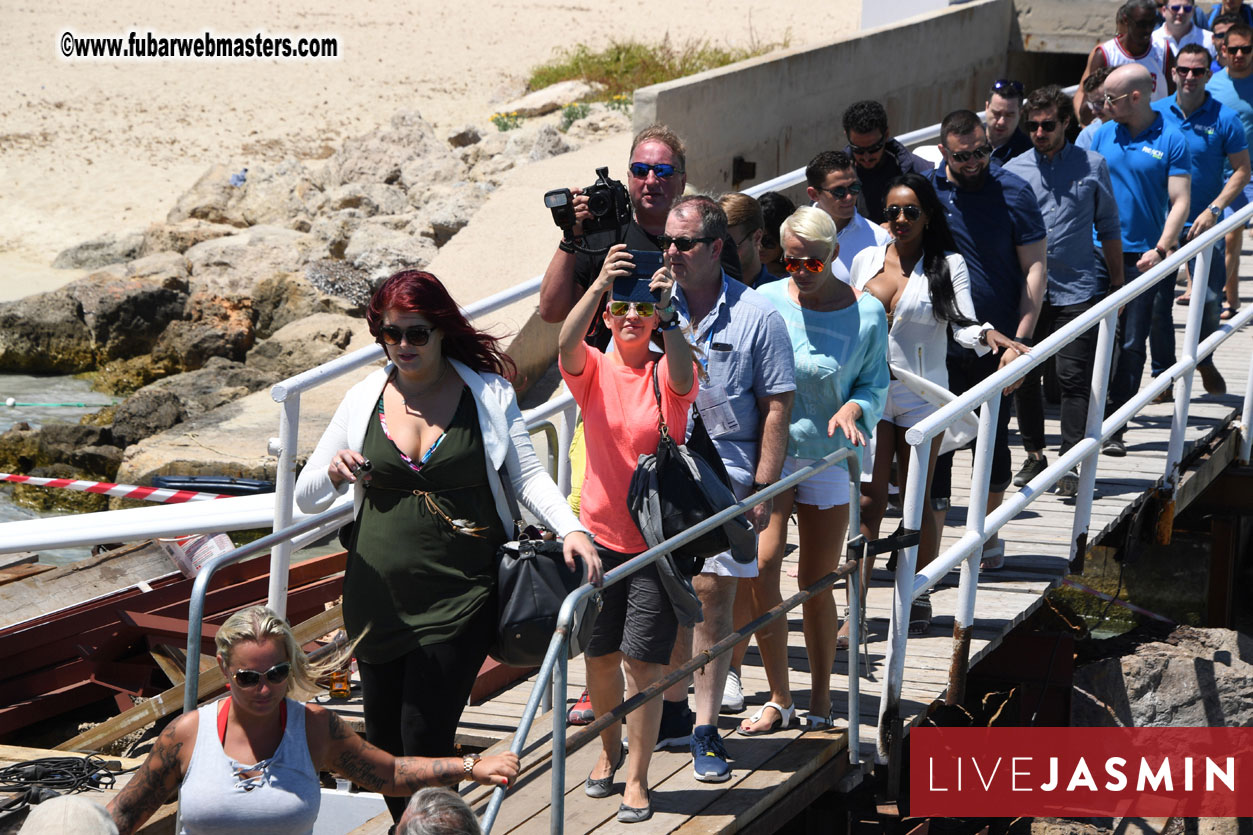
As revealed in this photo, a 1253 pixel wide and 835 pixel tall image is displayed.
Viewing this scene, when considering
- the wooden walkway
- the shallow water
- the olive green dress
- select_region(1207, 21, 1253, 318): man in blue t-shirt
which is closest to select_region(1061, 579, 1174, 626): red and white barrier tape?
the wooden walkway

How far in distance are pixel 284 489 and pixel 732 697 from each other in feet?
5.75

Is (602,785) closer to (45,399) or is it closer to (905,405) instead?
(905,405)

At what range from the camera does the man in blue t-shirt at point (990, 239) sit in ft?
21.1

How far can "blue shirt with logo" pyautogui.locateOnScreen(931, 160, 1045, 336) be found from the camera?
650 cm

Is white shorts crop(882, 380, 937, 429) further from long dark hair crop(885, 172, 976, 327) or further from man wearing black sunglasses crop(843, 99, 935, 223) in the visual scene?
man wearing black sunglasses crop(843, 99, 935, 223)

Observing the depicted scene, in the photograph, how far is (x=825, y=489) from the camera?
5172 millimetres

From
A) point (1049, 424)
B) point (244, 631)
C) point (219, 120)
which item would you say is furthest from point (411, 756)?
point (219, 120)

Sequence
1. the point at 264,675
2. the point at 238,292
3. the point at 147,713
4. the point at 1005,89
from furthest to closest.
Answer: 1. the point at 238,292
2. the point at 1005,89
3. the point at 147,713
4. the point at 264,675

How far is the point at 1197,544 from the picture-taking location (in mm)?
11297

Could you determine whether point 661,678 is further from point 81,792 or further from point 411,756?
point 81,792

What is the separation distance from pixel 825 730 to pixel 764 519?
36.8 inches

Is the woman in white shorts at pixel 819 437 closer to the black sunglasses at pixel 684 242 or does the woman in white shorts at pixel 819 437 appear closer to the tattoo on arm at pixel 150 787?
the black sunglasses at pixel 684 242

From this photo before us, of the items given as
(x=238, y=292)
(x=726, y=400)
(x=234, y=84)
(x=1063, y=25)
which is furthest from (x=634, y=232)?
(x=234, y=84)

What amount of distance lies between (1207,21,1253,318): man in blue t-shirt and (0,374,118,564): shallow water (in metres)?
11.4
